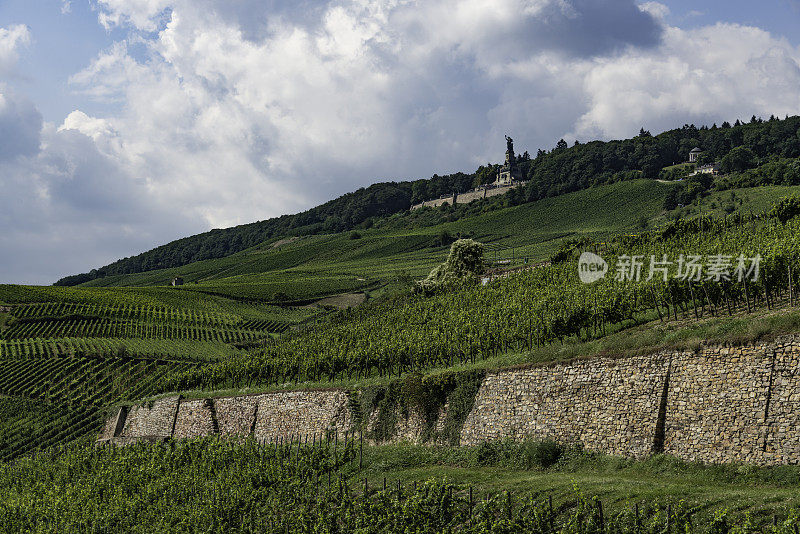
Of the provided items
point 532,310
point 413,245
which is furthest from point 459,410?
point 413,245

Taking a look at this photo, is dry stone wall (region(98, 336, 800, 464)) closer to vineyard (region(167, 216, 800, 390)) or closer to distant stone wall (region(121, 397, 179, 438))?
vineyard (region(167, 216, 800, 390))

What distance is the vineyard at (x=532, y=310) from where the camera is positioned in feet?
102

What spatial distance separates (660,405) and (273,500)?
15.0 m

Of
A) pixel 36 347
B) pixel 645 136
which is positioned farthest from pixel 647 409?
pixel 645 136

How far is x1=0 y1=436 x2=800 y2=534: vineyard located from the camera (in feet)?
55.7

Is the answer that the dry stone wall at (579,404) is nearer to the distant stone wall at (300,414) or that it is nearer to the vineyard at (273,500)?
the vineyard at (273,500)

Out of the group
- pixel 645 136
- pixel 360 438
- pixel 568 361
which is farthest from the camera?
pixel 645 136

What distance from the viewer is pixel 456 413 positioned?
28.6 meters

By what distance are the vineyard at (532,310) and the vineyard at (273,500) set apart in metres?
8.66

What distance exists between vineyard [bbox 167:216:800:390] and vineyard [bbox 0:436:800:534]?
8665 millimetres

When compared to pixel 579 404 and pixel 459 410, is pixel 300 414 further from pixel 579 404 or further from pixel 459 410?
pixel 579 404

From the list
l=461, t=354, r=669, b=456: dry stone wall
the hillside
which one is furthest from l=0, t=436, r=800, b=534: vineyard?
l=461, t=354, r=669, b=456: dry stone wall

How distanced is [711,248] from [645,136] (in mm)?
167892

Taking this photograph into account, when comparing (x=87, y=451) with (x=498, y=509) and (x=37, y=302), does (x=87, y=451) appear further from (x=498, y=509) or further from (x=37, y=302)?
(x=37, y=302)
